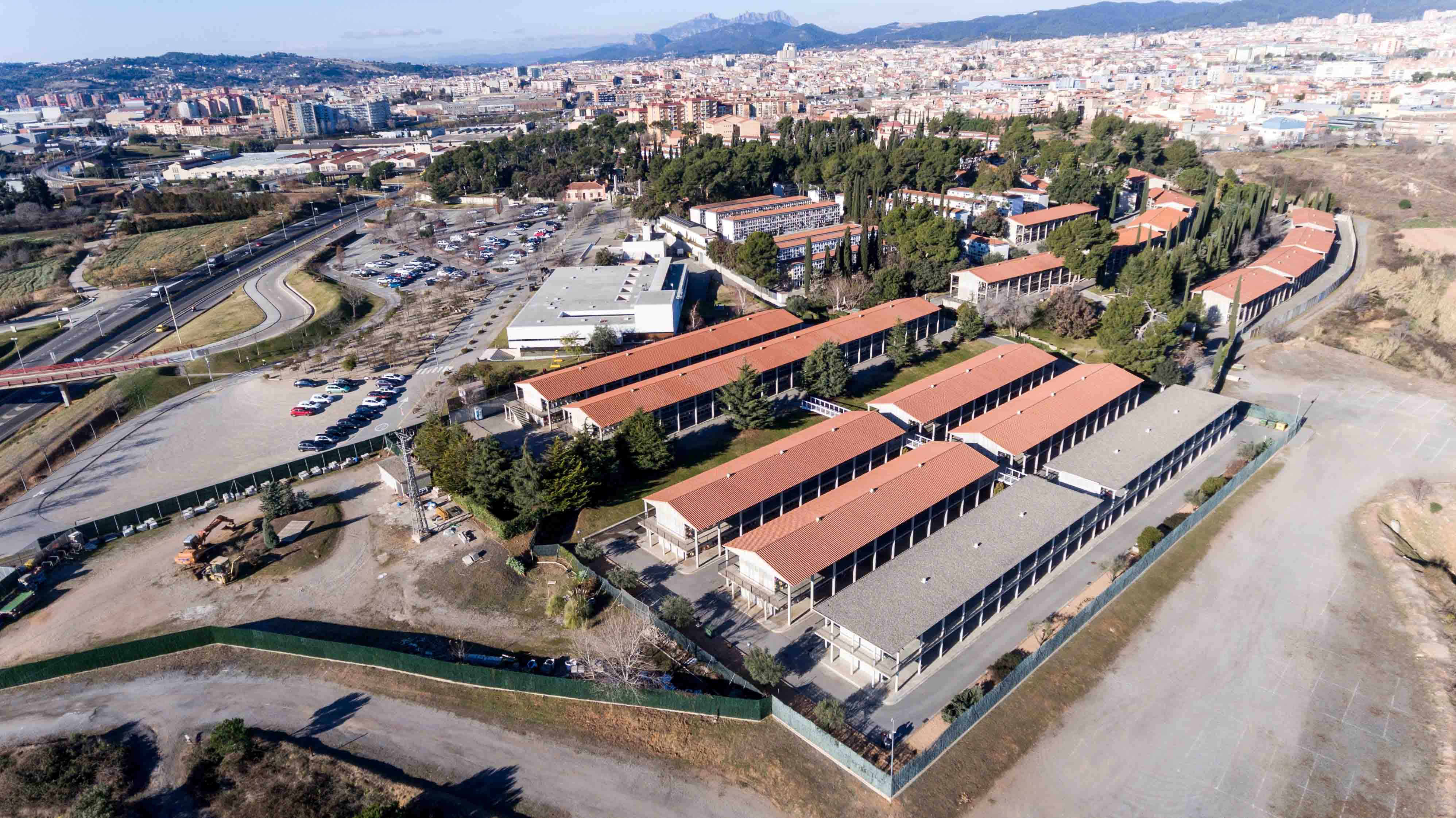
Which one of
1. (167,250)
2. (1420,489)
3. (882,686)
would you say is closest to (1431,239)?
(1420,489)

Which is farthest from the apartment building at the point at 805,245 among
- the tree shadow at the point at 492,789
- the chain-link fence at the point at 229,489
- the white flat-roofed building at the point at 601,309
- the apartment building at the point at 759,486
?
the tree shadow at the point at 492,789

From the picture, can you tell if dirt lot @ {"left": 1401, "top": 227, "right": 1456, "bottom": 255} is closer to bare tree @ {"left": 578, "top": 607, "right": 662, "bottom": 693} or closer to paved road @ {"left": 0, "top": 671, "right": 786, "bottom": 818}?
bare tree @ {"left": 578, "top": 607, "right": 662, "bottom": 693}

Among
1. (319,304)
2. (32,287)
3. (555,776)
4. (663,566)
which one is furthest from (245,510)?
(32,287)

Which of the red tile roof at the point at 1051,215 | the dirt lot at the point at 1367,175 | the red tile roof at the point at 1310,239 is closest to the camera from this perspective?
the red tile roof at the point at 1310,239

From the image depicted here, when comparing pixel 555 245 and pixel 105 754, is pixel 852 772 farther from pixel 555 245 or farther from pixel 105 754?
pixel 555 245

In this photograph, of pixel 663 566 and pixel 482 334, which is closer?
pixel 663 566

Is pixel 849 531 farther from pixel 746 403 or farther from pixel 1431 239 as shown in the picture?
pixel 1431 239

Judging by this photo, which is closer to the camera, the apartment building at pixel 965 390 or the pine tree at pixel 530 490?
the pine tree at pixel 530 490

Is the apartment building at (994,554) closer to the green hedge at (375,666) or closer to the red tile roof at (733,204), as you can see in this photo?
the green hedge at (375,666)
